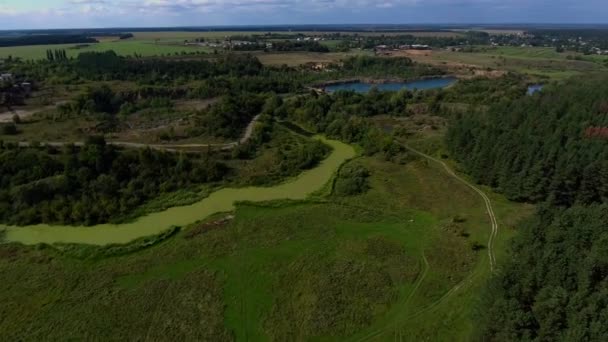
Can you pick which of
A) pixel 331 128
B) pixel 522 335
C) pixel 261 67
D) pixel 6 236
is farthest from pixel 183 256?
pixel 261 67

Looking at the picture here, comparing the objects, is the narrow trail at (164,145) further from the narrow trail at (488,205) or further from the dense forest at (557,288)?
the dense forest at (557,288)

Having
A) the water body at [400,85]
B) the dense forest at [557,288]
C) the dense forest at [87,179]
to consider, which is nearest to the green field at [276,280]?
the dense forest at [557,288]

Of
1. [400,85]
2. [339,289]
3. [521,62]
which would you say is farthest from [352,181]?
[521,62]

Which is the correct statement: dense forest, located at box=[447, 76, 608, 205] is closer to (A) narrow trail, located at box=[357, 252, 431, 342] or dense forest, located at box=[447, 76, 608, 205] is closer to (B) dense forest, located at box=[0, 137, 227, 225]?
(A) narrow trail, located at box=[357, 252, 431, 342]

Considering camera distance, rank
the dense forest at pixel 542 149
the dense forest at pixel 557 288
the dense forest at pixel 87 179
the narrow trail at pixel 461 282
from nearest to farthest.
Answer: the dense forest at pixel 557 288 < the narrow trail at pixel 461 282 < the dense forest at pixel 87 179 < the dense forest at pixel 542 149

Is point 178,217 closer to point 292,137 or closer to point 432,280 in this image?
point 432,280

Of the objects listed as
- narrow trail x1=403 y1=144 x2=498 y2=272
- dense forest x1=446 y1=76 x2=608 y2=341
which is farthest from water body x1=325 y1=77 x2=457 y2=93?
narrow trail x1=403 y1=144 x2=498 y2=272

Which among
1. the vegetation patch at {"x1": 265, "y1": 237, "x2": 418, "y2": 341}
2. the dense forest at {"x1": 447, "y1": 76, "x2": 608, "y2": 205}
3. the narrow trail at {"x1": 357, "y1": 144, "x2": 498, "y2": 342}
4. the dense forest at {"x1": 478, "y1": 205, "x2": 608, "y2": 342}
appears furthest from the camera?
the dense forest at {"x1": 447, "y1": 76, "x2": 608, "y2": 205}
